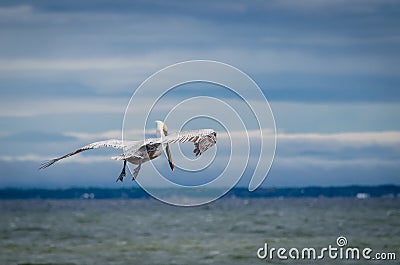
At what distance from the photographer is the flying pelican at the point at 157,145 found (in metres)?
23.0

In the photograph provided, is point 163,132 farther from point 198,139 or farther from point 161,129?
point 198,139

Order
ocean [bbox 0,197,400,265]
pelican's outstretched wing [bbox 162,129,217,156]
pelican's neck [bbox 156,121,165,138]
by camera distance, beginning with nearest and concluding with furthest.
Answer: pelican's outstretched wing [bbox 162,129,217,156]
pelican's neck [bbox 156,121,165,138]
ocean [bbox 0,197,400,265]

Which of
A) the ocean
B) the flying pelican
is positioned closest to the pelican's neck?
the flying pelican

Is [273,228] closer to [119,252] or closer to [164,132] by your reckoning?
[119,252]

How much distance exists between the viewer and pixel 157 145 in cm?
2391

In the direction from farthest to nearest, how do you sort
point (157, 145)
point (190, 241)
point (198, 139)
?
point (190, 241)
point (157, 145)
point (198, 139)

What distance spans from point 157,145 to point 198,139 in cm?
136

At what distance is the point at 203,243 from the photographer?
230 feet

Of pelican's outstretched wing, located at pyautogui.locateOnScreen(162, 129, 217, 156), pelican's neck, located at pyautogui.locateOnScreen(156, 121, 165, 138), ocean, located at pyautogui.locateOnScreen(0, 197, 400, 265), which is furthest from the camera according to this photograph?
ocean, located at pyautogui.locateOnScreen(0, 197, 400, 265)

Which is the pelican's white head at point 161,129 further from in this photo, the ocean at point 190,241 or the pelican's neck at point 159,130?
the ocean at point 190,241

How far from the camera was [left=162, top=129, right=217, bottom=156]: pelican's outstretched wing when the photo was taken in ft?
75.0

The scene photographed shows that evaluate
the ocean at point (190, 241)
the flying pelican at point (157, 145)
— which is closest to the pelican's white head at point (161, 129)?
the flying pelican at point (157, 145)

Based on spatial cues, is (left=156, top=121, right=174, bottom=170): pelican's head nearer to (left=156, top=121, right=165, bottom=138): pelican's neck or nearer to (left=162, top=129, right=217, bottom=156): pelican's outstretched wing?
(left=156, top=121, right=165, bottom=138): pelican's neck

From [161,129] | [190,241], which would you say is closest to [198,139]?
[161,129]
